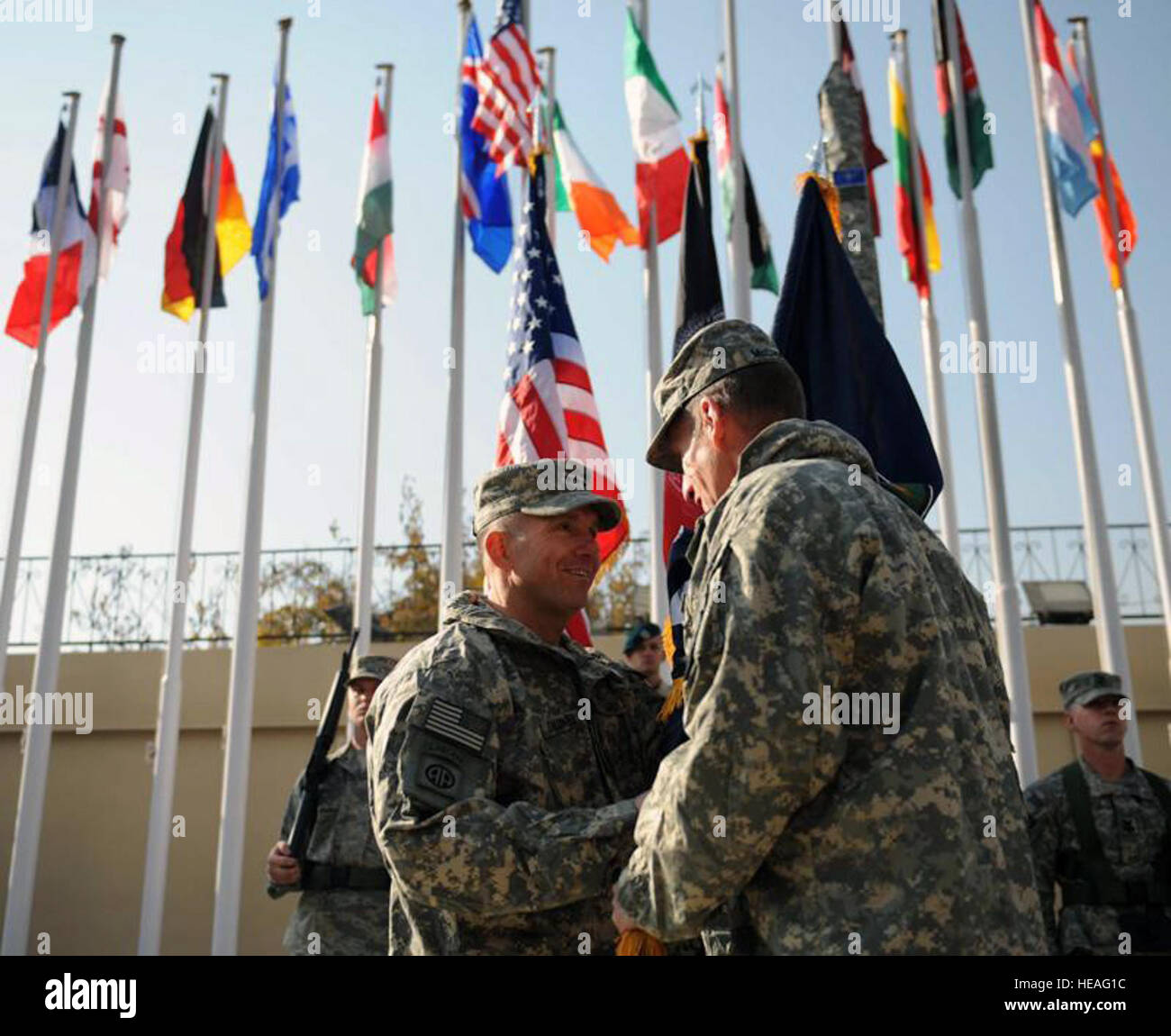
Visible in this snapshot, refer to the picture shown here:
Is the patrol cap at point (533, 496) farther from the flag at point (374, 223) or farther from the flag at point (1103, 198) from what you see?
the flag at point (1103, 198)

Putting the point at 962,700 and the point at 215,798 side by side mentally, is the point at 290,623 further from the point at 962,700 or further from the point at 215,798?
the point at 962,700

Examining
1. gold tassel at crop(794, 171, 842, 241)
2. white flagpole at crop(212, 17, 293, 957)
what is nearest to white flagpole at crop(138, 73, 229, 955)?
white flagpole at crop(212, 17, 293, 957)

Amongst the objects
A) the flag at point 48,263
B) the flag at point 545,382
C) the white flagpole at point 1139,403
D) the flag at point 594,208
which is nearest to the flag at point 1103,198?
the white flagpole at point 1139,403

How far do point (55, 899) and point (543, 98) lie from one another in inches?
398

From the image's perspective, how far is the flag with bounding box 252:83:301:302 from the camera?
10.9 meters

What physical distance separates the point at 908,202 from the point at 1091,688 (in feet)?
20.2

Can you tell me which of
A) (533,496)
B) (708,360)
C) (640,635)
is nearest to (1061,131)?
(640,635)

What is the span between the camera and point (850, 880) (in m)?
1.94

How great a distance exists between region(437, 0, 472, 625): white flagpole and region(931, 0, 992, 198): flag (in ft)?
13.8

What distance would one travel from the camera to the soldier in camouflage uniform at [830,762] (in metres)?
1.93

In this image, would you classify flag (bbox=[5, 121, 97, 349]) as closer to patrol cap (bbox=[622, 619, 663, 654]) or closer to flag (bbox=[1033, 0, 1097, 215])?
patrol cap (bbox=[622, 619, 663, 654])

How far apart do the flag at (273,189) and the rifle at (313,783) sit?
5836mm

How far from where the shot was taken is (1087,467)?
9602mm

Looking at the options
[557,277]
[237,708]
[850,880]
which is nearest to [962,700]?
[850,880]
